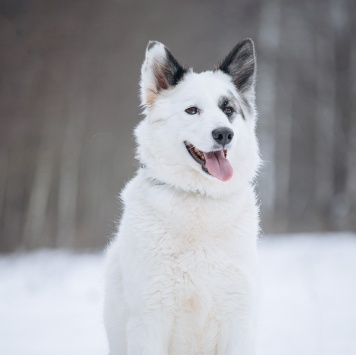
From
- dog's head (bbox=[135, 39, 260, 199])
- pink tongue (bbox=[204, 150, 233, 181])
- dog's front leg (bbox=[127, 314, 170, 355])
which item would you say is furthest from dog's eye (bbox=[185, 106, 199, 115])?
dog's front leg (bbox=[127, 314, 170, 355])

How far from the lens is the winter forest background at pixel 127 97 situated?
1590 cm

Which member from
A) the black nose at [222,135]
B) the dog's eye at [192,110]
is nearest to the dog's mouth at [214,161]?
the black nose at [222,135]

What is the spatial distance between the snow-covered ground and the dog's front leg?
1.38 metres

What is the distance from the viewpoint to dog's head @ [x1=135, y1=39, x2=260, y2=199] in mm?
3459

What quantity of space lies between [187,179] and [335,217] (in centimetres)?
1169

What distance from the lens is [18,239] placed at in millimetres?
13852

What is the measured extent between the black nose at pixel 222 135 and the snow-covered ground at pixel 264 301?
1.56 meters

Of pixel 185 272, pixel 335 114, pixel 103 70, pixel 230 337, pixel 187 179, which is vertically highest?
pixel 103 70

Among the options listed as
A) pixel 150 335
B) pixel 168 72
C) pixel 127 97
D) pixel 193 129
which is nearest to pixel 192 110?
pixel 193 129

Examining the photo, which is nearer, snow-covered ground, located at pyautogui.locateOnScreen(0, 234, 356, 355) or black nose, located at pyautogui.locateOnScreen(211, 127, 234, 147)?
black nose, located at pyautogui.locateOnScreen(211, 127, 234, 147)

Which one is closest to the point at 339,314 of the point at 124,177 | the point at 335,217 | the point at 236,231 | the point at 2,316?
the point at 236,231

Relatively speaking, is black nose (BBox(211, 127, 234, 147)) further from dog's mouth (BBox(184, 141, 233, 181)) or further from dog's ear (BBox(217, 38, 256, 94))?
dog's ear (BBox(217, 38, 256, 94))

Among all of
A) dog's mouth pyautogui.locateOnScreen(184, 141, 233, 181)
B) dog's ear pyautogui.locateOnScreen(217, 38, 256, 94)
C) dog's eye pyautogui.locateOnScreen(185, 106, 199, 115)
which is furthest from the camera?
dog's ear pyautogui.locateOnScreen(217, 38, 256, 94)

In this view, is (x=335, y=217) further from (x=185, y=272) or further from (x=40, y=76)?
(x=185, y=272)
